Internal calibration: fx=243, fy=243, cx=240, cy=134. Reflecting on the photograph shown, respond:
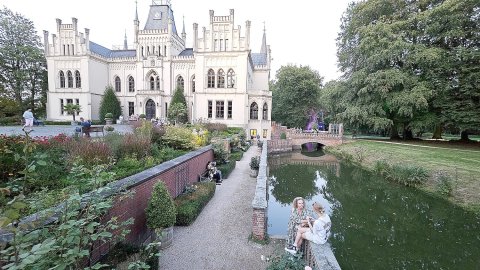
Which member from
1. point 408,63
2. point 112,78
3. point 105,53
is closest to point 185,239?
point 408,63

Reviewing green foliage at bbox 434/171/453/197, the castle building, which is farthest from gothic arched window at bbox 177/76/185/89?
green foliage at bbox 434/171/453/197

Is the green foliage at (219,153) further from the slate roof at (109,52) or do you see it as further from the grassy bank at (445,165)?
the slate roof at (109,52)

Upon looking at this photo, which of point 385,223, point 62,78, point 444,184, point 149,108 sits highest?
point 62,78

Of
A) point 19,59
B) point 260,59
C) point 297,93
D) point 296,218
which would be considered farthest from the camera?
point 297,93

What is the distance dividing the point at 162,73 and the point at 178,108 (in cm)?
811

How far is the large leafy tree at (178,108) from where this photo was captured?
28177mm

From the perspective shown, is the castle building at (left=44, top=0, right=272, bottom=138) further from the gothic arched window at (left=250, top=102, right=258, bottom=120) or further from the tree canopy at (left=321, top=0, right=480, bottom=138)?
the tree canopy at (left=321, top=0, right=480, bottom=138)

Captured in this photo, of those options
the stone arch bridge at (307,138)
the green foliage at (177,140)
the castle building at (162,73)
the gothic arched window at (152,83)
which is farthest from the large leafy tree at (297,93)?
the green foliage at (177,140)

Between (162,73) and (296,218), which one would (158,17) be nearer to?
(162,73)

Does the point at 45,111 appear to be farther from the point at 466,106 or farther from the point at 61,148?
the point at 466,106

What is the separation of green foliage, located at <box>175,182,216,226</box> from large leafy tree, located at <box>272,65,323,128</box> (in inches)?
1298

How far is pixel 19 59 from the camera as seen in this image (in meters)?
30.5

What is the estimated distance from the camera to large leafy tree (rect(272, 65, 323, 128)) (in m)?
39.8

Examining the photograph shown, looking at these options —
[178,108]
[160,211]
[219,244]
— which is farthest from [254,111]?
[160,211]
